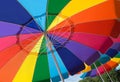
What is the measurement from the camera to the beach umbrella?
5766 mm

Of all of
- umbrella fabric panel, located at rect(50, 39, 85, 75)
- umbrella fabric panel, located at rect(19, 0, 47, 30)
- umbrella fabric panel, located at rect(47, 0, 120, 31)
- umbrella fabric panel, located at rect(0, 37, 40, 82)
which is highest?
umbrella fabric panel, located at rect(0, 37, 40, 82)

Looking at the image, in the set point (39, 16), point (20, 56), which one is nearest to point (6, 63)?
point (20, 56)

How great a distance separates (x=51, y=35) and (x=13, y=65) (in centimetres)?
110

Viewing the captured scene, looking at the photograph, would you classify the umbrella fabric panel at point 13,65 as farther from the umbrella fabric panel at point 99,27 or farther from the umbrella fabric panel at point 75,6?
the umbrella fabric panel at point 75,6

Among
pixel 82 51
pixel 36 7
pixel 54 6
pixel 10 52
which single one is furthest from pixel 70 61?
pixel 36 7

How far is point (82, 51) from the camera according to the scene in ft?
24.1

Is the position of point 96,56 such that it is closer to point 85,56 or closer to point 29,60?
point 85,56

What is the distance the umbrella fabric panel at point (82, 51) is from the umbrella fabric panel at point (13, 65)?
0.60m

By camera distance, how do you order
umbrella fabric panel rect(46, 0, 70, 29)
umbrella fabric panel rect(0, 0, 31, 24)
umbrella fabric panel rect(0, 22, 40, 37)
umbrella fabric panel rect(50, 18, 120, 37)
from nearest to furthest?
umbrella fabric panel rect(0, 0, 31, 24) → umbrella fabric panel rect(46, 0, 70, 29) → umbrella fabric panel rect(0, 22, 40, 37) → umbrella fabric panel rect(50, 18, 120, 37)

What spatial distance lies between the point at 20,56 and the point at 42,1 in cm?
188

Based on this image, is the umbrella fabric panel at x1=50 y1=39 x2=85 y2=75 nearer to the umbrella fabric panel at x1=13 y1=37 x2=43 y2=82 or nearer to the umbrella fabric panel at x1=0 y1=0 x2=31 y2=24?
the umbrella fabric panel at x1=13 y1=37 x2=43 y2=82

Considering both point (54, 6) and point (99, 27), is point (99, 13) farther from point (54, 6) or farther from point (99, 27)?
point (54, 6)

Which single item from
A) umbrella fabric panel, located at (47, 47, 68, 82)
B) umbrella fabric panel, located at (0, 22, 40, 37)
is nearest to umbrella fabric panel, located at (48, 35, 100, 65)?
umbrella fabric panel, located at (47, 47, 68, 82)

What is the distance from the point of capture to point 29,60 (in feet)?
23.9
